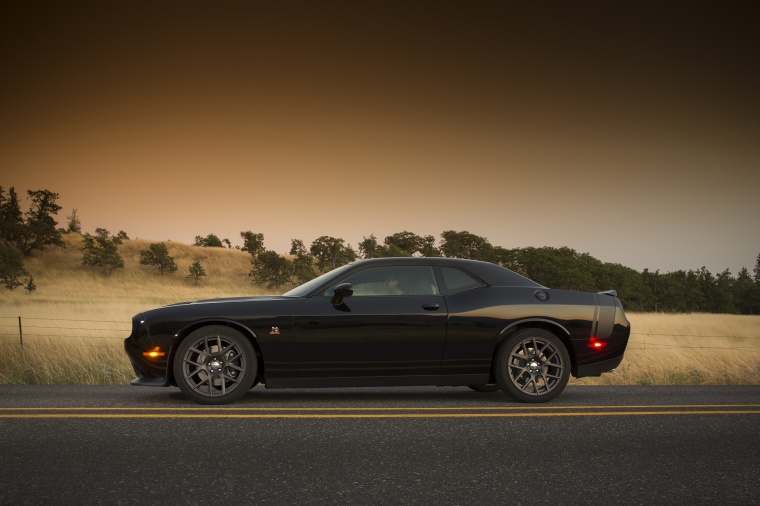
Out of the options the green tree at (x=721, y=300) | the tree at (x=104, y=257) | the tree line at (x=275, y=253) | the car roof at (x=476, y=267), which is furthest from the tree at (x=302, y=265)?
the green tree at (x=721, y=300)

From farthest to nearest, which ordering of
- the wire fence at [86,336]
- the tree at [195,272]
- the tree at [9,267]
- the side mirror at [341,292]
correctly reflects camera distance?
1. the tree at [195,272]
2. the tree at [9,267]
3. the wire fence at [86,336]
4. the side mirror at [341,292]

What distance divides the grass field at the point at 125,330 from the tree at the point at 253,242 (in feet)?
10.5

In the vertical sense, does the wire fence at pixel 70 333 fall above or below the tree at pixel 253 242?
below

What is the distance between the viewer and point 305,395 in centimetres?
754

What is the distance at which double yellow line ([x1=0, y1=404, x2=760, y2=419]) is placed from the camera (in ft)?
20.1

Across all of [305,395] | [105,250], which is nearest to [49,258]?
[105,250]

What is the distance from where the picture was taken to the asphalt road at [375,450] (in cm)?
381

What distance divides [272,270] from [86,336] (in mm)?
45723

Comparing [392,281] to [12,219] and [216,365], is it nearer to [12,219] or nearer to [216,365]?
[216,365]

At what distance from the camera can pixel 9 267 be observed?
47.6 metres

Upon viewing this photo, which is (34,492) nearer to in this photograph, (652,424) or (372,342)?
(372,342)

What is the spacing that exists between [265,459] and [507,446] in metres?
1.74

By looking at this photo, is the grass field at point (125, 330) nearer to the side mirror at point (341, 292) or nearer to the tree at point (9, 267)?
the tree at point (9, 267)

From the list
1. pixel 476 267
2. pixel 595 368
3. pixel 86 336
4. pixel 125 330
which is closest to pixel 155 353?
pixel 476 267
